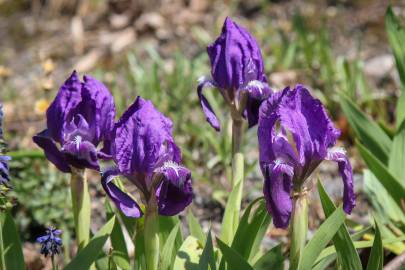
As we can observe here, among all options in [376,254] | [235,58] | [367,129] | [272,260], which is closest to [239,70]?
[235,58]

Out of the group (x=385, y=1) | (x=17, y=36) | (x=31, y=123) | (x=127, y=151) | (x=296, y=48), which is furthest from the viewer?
(x=17, y=36)

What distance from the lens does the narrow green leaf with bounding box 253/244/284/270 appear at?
2.07 meters

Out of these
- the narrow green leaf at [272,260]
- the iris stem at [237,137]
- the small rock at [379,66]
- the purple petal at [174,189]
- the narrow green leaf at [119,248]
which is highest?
the small rock at [379,66]

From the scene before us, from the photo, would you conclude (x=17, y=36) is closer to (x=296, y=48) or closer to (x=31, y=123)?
(x=31, y=123)

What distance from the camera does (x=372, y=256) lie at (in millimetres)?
2096

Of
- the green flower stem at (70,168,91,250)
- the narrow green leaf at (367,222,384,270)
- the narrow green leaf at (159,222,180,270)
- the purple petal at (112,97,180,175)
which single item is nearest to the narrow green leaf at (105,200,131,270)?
the green flower stem at (70,168,91,250)

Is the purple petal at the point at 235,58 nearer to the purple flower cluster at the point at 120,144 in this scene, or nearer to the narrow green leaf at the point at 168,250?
the purple flower cluster at the point at 120,144

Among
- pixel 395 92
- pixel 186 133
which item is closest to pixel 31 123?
pixel 186 133

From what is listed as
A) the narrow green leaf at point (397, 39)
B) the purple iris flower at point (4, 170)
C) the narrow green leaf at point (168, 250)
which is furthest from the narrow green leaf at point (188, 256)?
the narrow green leaf at point (397, 39)

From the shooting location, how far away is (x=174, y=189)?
1.89 m

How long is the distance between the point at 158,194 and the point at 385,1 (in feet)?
14.5

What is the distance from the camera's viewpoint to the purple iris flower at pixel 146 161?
6.12 ft

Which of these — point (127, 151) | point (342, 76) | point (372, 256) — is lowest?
point (372, 256)

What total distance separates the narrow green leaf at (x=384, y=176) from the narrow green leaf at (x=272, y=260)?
0.79 m
